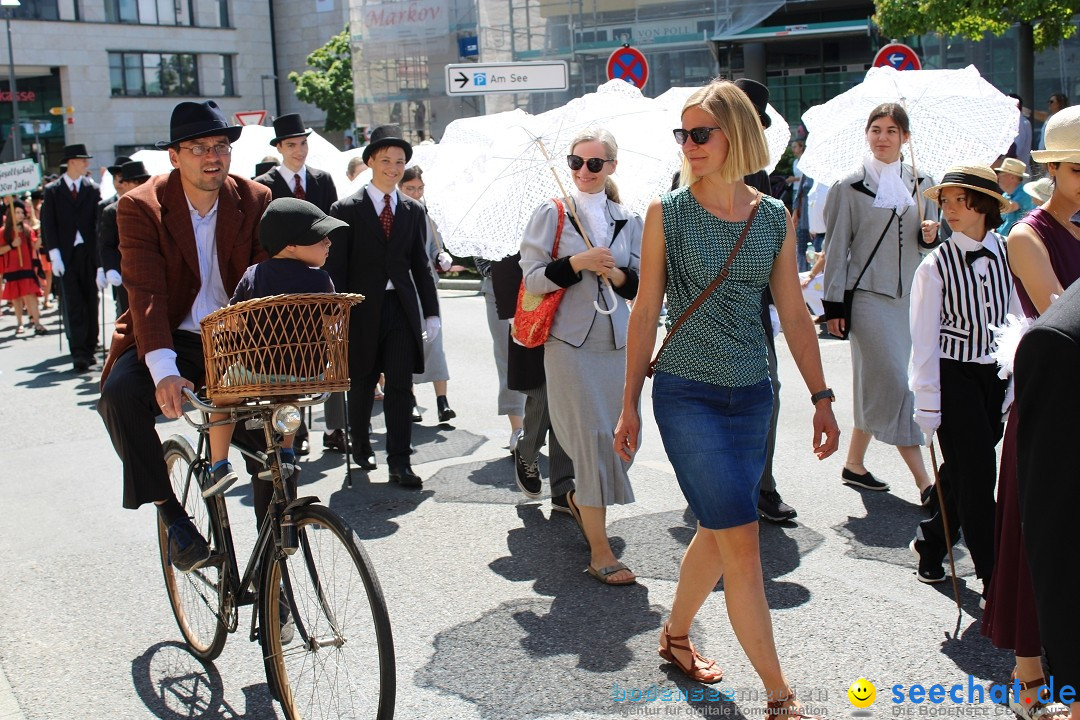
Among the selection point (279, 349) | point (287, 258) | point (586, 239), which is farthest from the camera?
point (586, 239)

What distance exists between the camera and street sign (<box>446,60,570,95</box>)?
43.8ft

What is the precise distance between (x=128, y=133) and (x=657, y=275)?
61868mm

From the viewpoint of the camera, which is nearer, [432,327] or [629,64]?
[432,327]

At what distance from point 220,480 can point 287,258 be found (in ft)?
2.65

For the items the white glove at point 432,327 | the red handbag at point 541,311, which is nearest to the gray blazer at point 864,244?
the red handbag at point 541,311

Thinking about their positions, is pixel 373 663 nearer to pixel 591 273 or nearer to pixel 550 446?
pixel 591 273

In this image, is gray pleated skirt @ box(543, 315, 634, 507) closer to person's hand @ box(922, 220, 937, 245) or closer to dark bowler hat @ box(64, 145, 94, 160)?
person's hand @ box(922, 220, 937, 245)

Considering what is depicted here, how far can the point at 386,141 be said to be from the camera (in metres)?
7.51

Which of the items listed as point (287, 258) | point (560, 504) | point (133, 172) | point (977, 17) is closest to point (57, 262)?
point (133, 172)

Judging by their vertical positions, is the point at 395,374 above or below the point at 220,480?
below

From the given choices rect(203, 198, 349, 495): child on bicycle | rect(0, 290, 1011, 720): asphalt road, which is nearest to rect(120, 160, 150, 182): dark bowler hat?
rect(0, 290, 1011, 720): asphalt road

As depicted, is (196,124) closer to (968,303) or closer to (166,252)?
(166,252)

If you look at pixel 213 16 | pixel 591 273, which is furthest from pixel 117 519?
pixel 213 16

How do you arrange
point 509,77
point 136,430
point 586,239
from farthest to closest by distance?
point 509,77, point 586,239, point 136,430
